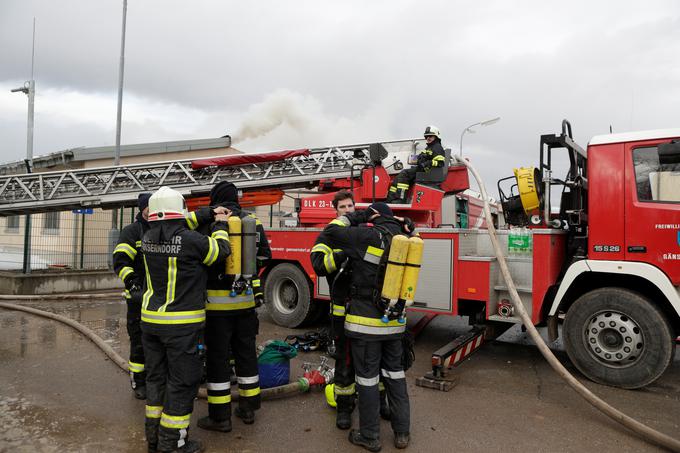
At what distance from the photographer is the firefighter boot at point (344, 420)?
3.71 metres

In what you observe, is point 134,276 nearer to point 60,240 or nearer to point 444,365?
point 444,365

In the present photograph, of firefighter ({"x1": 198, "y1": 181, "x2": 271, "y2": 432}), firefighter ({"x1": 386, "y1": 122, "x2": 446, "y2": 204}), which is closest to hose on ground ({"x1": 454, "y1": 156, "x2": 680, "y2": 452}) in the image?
firefighter ({"x1": 386, "y1": 122, "x2": 446, "y2": 204})

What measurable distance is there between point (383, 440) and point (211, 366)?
137 centimetres

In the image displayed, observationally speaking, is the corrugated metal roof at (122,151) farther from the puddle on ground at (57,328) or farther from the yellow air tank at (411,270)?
the yellow air tank at (411,270)

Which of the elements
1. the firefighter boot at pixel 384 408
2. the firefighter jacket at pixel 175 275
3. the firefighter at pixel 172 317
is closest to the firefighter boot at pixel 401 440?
the firefighter boot at pixel 384 408

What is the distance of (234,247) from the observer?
3.56 metres

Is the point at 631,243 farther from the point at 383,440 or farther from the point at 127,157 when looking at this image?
the point at 127,157

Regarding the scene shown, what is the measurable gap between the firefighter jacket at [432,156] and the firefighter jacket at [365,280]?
118 inches

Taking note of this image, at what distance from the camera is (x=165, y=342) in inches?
128

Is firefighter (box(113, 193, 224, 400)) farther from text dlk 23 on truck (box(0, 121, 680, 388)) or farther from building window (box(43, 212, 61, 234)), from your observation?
building window (box(43, 212, 61, 234))

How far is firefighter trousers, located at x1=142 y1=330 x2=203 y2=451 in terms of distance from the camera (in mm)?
3195

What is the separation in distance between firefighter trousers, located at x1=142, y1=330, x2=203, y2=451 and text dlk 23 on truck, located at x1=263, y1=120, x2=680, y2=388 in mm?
2386

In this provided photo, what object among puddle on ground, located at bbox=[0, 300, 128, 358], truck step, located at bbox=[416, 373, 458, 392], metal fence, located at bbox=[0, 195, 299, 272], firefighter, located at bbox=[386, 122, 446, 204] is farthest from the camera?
metal fence, located at bbox=[0, 195, 299, 272]

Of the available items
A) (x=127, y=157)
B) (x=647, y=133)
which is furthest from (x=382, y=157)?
(x=127, y=157)
